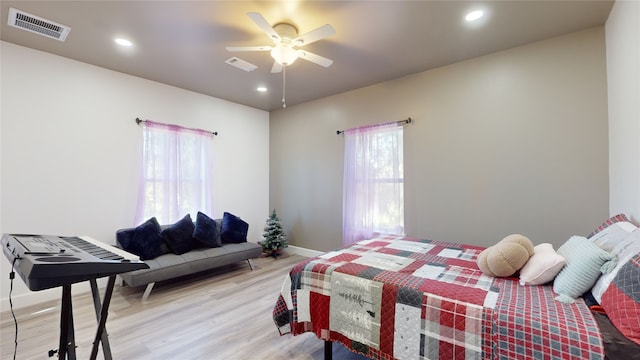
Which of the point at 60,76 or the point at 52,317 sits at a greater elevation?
the point at 60,76

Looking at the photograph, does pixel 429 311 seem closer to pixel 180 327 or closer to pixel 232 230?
pixel 180 327

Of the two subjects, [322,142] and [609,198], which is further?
[322,142]

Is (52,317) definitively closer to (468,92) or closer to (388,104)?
(388,104)

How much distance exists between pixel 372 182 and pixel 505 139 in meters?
1.65

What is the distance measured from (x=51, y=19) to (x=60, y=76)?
0.94m

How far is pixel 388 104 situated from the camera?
377cm

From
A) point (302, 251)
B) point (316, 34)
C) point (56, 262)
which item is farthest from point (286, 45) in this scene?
point (302, 251)

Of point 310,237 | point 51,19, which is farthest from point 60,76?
point 310,237

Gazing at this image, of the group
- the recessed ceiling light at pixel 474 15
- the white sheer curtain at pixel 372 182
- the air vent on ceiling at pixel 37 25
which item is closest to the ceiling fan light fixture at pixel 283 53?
the recessed ceiling light at pixel 474 15

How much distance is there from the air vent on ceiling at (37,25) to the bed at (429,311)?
10.0 ft

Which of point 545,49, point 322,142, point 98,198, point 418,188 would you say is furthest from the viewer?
point 322,142

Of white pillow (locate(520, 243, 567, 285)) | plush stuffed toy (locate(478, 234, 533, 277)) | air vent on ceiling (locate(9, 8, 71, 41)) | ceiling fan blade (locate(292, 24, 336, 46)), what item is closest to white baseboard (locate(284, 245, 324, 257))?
plush stuffed toy (locate(478, 234, 533, 277))

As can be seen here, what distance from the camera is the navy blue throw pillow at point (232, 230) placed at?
13.4ft

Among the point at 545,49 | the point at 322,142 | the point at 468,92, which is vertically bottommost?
the point at 322,142
